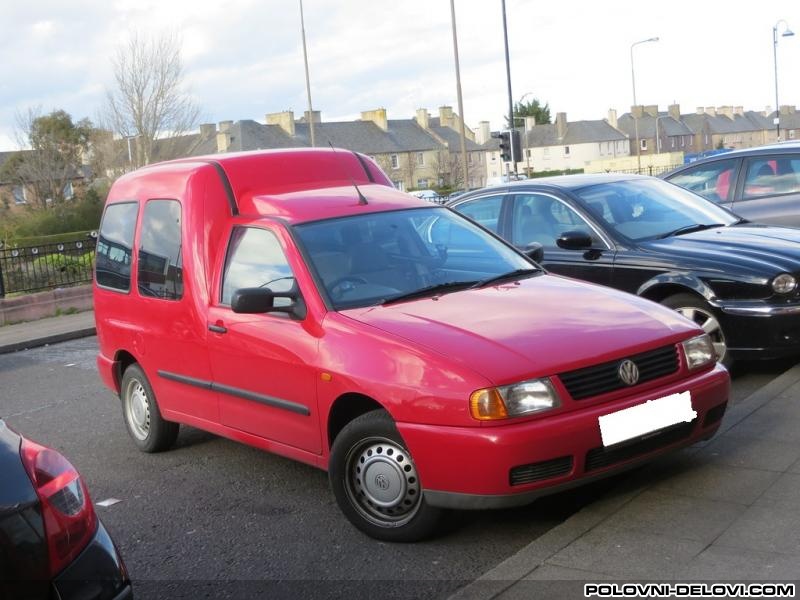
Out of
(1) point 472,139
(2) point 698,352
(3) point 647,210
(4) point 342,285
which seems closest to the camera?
(2) point 698,352

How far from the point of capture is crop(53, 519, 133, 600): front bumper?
3.01 meters

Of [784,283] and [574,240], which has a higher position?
[574,240]

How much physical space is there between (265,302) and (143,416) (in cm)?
230

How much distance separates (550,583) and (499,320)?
1398 millimetres

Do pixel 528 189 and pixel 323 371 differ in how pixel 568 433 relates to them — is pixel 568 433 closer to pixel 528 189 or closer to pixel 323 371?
pixel 323 371

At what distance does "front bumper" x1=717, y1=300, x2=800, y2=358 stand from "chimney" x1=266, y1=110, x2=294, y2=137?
86.6 metres

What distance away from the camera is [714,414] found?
5.16 meters

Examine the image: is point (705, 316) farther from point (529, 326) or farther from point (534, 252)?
point (529, 326)

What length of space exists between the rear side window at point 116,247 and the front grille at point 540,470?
12.0ft

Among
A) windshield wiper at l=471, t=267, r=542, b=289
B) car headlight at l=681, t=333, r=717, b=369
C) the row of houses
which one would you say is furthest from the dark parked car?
the row of houses

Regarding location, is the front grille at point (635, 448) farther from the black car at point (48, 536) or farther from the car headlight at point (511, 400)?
the black car at point (48, 536)

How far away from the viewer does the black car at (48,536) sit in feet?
9.50

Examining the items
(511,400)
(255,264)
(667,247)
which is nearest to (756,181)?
(667,247)

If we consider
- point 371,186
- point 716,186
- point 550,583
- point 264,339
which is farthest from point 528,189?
point 550,583
